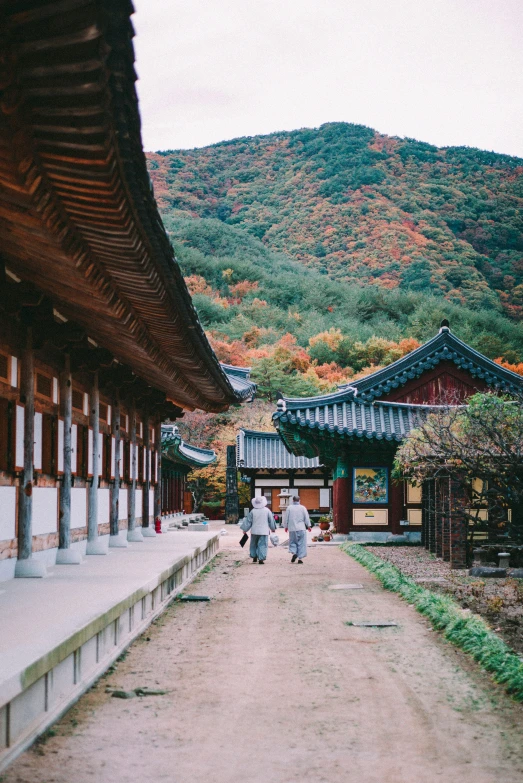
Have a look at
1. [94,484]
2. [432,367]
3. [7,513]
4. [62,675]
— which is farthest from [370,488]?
[62,675]

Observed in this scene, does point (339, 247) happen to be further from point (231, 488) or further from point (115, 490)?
point (115, 490)

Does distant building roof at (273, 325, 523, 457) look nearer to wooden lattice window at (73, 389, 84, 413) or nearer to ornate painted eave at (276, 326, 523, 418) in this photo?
ornate painted eave at (276, 326, 523, 418)

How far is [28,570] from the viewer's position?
9.90m

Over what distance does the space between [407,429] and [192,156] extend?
115 metres

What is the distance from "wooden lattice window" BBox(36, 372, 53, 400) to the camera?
36.6ft

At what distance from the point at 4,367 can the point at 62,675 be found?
457cm

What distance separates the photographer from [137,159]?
4.99 m

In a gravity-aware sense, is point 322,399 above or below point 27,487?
above

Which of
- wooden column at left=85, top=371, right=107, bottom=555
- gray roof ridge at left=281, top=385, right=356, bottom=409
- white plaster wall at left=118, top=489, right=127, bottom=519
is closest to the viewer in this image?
wooden column at left=85, top=371, right=107, bottom=555

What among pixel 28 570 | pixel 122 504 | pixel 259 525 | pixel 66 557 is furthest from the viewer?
pixel 259 525

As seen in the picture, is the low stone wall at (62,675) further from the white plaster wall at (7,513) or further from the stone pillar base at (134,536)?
the stone pillar base at (134,536)

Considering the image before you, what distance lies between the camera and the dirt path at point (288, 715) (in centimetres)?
480

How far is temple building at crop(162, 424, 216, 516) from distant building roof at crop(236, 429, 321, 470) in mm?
2069

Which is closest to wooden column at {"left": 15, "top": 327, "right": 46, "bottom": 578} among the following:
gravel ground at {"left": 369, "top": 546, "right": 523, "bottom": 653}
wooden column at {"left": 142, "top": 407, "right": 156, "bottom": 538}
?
gravel ground at {"left": 369, "top": 546, "right": 523, "bottom": 653}
